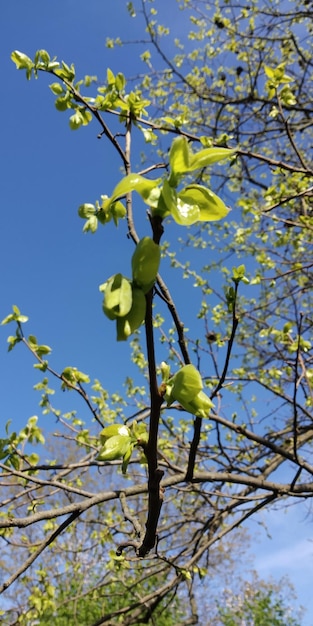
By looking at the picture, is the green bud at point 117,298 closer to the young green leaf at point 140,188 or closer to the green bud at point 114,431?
the young green leaf at point 140,188

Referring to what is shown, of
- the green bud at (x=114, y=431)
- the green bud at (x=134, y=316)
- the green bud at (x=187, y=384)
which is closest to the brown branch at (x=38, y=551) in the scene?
the green bud at (x=114, y=431)

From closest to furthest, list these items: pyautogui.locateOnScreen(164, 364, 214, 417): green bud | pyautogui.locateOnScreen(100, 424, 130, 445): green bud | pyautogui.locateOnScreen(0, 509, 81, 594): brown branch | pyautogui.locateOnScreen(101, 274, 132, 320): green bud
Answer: pyautogui.locateOnScreen(101, 274, 132, 320): green bud, pyautogui.locateOnScreen(164, 364, 214, 417): green bud, pyautogui.locateOnScreen(100, 424, 130, 445): green bud, pyautogui.locateOnScreen(0, 509, 81, 594): brown branch

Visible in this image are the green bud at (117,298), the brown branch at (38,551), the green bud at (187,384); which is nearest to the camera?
the green bud at (117,298)

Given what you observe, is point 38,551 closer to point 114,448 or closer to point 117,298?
→ point 114,448

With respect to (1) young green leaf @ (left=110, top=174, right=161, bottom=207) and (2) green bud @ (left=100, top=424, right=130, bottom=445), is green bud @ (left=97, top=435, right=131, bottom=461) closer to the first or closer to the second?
(2) green bud @ (left=100, top=424, right=130, bottom=445)

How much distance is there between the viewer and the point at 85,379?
251 cm

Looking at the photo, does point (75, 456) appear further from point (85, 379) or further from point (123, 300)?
point (123, 300)

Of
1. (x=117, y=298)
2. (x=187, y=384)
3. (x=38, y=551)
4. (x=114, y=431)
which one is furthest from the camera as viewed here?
(x=38, y=551)

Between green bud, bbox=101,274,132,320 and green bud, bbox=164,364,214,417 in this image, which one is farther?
green bud, bbox=164,364,214,417

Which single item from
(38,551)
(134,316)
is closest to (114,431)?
(134,316)

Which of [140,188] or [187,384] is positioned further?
[187,384]

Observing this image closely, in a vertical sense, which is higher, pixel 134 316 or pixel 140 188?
pixel 140 188

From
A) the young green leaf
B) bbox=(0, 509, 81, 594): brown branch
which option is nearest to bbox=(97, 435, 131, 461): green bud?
the young green leaf

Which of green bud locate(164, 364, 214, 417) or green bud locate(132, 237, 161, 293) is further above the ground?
green bud locate(132, 237, 161, 293)
